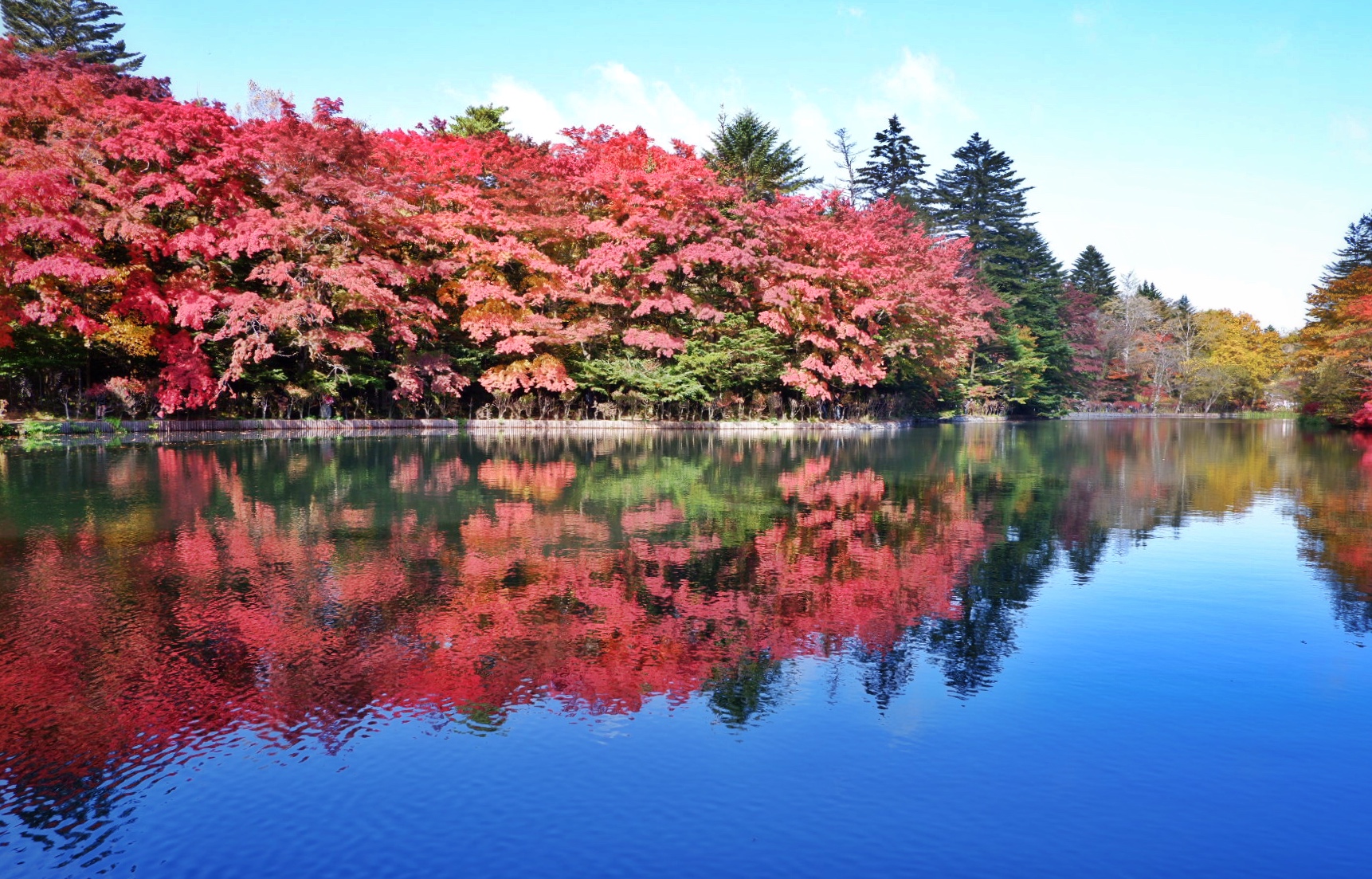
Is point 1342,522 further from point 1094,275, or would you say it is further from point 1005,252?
point 1094,275

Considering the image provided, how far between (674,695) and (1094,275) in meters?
83.1

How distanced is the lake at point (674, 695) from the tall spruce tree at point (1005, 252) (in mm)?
46559

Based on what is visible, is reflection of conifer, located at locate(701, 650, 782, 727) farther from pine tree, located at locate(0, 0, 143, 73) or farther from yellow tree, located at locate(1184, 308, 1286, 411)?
yellow tree, located at locate(1184, 308, 1286, 411)

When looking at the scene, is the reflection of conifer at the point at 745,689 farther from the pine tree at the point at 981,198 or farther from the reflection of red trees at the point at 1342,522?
the pine tree at the point at 981,198

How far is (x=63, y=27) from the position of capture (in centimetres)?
4641

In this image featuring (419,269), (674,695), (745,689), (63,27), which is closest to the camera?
(674,695)

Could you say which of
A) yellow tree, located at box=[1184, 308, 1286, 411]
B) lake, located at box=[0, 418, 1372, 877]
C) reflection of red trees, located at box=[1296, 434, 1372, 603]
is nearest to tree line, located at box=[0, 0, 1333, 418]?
lake, located at box=[0, 418, 1372, 877]

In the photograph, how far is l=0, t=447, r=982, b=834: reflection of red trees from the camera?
5684 mm

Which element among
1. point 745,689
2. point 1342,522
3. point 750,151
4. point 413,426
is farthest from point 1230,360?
point 745,689

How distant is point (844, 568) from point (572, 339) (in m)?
25.4

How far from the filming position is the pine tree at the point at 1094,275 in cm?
7925

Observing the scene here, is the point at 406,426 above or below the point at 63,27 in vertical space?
below

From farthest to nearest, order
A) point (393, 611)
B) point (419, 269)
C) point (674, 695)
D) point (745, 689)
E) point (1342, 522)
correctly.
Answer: point (419, 269), point (1342, 522), point (393, 611), point (745, 689), point (674, 695)

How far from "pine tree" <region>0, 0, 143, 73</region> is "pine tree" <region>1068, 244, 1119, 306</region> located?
2722 inches
